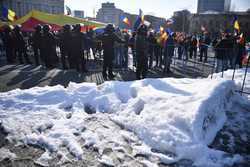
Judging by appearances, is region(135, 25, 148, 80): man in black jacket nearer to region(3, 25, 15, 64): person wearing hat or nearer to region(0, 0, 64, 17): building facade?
region(3, 25, 15, 64): person wearing hat

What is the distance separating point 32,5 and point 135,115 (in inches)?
3086

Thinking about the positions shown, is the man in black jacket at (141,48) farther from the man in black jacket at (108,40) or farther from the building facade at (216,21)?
the building facade at (216,21)

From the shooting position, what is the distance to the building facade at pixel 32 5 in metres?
66.9

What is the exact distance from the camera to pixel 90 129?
187 inches

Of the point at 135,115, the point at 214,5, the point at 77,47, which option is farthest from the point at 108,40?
the point at 214,5

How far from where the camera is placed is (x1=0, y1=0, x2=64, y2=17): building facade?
6694cm

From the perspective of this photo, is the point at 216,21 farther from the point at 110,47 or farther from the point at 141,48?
the point at 110,47

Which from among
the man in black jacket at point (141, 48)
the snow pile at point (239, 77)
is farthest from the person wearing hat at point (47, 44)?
the snow pile at point (239, 77)

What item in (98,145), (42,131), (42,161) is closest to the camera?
(42,161)

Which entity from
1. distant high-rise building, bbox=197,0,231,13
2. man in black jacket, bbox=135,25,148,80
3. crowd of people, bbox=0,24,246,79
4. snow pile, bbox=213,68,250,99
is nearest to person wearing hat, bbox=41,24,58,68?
crowd of people, bbox=0,24,246,79

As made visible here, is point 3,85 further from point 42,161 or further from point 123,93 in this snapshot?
point 42,161

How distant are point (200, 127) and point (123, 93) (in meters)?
2.51

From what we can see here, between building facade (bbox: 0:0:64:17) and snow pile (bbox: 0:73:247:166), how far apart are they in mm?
65758

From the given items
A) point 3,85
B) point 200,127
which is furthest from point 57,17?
point 200,127
